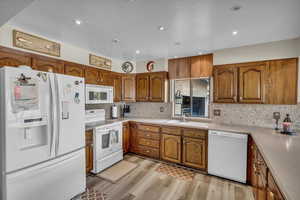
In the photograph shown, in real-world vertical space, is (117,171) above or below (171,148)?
below

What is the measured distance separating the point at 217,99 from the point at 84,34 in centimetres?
273

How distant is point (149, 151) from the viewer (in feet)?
10.7

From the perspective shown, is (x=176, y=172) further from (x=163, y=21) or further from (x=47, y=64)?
(x=47, y=64)

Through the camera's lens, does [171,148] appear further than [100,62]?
No

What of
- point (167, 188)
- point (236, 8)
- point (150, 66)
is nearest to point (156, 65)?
point (150, 66)

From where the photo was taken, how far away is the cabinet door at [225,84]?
2.65 metres

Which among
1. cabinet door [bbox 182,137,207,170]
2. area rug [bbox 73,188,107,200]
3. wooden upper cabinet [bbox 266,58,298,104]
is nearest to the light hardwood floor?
area rug [bbox 73,188,107,200]

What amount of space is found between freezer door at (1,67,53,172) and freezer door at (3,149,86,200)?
111 millimetres

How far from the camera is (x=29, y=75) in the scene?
4.86 ft

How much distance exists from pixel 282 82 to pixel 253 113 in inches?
27.3

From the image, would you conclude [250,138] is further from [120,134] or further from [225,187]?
[120,134]

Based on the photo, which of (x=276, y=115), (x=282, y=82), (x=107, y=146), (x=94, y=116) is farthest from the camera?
(x=94, y=116)

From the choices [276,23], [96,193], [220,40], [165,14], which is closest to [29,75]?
[165,14]

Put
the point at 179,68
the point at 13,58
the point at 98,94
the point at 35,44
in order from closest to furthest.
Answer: the point at 13,58, the point at 35,44, the point at 98,94, the point at 179,68
